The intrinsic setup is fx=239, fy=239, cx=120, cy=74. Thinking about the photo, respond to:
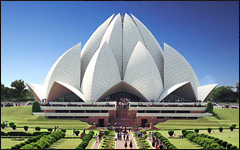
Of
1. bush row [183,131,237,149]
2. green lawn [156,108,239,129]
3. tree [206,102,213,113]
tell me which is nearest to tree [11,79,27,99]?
green lawn [156,108,239,129]

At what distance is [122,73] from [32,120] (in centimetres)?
1716

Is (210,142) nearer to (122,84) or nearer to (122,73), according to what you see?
(122,84)

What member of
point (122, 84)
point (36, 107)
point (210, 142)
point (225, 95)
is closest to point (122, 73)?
point (122, 84)

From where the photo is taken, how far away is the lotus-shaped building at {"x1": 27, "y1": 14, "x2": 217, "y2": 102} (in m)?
34.8

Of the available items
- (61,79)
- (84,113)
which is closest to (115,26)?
(61,79)

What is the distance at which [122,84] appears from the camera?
36.5 metres

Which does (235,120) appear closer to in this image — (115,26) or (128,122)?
(128,122)

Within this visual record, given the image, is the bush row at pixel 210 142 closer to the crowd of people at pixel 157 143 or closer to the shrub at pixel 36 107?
the crowd of people at pixel 157 143

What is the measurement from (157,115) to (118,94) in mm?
12233

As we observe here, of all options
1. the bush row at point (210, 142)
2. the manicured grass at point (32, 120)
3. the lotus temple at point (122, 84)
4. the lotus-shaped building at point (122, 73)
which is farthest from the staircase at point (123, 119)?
the bush row at point (210, 142)

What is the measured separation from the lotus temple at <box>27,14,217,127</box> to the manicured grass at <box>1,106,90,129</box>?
163 centimetres

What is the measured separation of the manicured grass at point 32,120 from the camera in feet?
80.6

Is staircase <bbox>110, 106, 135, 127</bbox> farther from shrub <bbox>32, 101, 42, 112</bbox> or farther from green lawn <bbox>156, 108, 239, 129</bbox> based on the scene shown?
shrub <bbox>32, 101, 42, 112</bbox>

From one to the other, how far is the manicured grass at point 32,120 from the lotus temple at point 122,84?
5.36 ft
